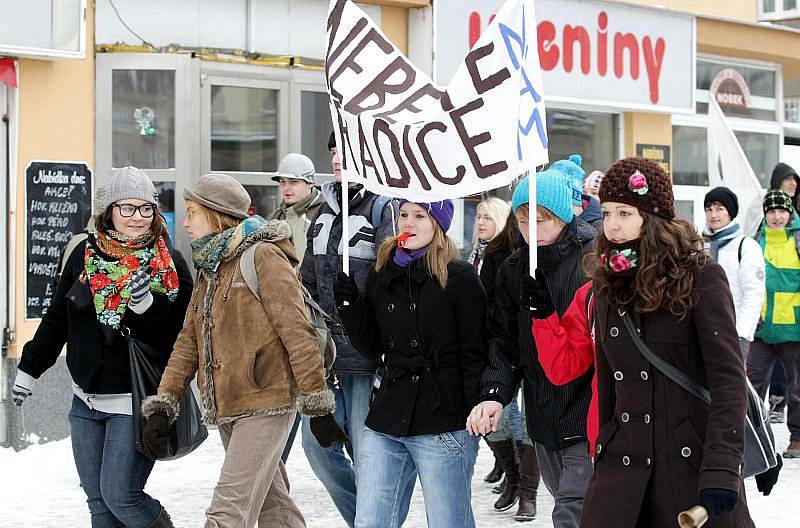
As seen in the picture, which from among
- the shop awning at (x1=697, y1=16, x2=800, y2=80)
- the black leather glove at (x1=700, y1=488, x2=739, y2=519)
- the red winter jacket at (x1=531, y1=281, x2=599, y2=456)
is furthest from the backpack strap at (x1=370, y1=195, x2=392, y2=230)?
the shop awning at (x1=697, y1=16, x2=800, y2=80)

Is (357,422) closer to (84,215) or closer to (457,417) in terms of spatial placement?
(457,417)

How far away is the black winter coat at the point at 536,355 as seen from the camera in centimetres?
470

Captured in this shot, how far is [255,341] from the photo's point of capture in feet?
16.3

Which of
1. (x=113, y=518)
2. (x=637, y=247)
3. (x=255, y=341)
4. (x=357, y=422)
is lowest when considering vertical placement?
(x=113, y=518)

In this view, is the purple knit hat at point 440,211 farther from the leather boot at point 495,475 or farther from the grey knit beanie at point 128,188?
the leather boot at point 495,475

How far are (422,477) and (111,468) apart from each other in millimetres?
1370

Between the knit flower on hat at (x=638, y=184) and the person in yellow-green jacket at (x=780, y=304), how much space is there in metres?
5.58

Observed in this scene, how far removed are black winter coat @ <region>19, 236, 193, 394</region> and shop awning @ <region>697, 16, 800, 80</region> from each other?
9.15m

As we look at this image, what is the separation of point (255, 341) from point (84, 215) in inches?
177

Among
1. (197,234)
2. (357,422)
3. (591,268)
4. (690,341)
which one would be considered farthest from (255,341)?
(690,341)

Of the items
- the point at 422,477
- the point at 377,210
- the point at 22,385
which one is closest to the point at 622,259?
the point at 422,477

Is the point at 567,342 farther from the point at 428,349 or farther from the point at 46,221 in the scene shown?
the point at 46,221

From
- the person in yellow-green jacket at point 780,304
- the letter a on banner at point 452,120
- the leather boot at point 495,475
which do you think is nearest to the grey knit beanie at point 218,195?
the letter a on banner at point 452,120

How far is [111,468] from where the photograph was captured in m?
5.18
